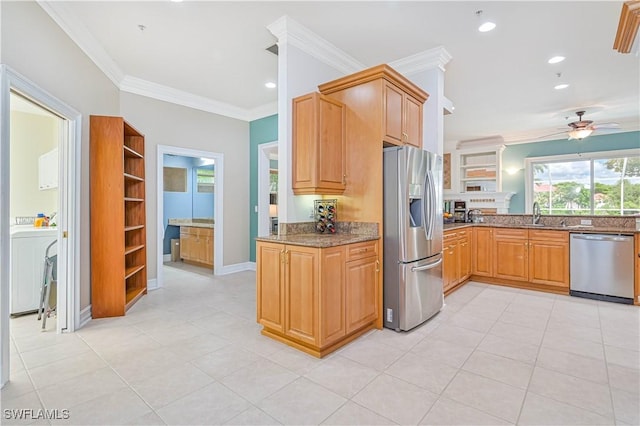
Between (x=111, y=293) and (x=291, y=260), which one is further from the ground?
(x=291, y=260)

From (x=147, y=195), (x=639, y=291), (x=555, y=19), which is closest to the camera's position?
(x=555, y=19)

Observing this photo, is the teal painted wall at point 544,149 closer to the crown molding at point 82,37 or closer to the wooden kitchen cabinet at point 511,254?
the wooden kitchen cabinet at point 511,254

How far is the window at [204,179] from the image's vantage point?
7520 mm

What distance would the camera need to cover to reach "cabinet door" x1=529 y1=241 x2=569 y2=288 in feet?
14.2

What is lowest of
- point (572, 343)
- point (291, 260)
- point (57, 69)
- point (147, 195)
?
point (572, 343)

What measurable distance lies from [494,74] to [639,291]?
327cm

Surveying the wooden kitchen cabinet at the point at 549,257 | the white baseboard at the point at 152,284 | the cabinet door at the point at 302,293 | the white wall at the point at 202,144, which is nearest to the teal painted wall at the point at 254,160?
the white wall at the point at 202,144

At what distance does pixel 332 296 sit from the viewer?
253 cm

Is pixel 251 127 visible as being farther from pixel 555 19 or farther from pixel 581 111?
pixel 581 111

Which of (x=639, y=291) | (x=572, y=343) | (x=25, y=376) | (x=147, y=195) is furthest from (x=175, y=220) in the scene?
(x=639, y=291)

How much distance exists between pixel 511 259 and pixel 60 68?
19.4 feet

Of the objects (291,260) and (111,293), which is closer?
(291,260)

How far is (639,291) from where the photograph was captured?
3877mm

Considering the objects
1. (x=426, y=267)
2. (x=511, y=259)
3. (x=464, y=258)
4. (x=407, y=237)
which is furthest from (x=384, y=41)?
(x=511, y=259)
